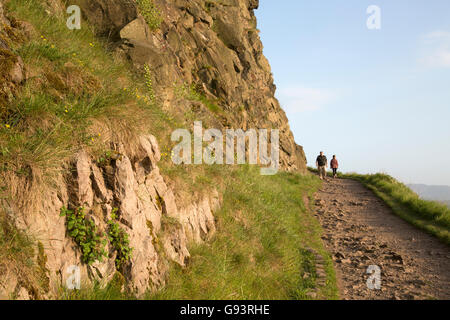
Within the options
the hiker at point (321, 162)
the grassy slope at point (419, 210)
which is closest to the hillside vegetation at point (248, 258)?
the grassy slope at point (419, 210)

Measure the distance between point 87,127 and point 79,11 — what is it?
5699 mm

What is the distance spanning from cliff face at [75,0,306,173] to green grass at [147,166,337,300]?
376 centimetres

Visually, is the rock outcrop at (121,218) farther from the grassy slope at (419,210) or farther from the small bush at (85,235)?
the grassy slope at (419,210)

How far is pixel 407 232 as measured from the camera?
1004cm

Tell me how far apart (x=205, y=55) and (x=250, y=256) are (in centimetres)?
1208

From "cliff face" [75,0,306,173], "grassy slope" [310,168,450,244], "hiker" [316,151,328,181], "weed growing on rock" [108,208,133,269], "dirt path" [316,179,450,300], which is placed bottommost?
"dirt path" [316,179,450,300]

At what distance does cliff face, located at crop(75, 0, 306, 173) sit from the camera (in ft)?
28.1

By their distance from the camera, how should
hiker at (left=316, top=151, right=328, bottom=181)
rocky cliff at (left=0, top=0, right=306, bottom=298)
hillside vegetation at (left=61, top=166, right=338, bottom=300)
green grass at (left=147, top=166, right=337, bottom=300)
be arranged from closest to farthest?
rocky cliff at (left=0, top=0, right=306, bottom=298) < hillside vegetation at (left=61, top=166, right=338, bottom=300) < green grass at (left=147, top=166, right=337, bottom=300) < hiker at (left=316, top=151, right=328, bottom=181)

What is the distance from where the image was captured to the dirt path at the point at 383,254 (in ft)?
20.9

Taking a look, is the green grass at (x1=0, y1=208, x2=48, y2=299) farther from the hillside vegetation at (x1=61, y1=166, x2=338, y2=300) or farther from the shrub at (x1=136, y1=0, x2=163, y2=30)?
the shrub at (x1=136, y1=0, x2=163, y2=30)

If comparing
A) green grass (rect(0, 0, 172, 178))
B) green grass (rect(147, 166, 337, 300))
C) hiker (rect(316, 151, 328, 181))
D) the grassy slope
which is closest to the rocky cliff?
green grass (rect(0, 0, 172, 178))
